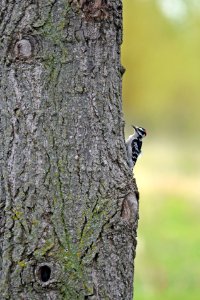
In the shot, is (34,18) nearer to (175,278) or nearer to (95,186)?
(95,186)

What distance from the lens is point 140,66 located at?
46.5 meters

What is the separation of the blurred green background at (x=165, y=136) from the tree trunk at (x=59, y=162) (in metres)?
6.24

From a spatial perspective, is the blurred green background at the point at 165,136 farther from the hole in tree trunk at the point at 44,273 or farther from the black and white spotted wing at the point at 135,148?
the hole in tree trunk at the point at 44,273

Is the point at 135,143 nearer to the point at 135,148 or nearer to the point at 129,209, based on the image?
the point at 135,148

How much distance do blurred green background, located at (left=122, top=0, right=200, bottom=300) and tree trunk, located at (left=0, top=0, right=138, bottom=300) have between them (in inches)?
246

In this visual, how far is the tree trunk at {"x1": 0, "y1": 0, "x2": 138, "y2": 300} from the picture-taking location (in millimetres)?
4383

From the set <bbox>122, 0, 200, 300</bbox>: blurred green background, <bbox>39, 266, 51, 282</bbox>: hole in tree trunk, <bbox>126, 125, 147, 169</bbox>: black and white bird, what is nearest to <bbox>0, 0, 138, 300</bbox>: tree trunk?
<bbox>39, 266, 51, 282</bbox>: hole in tree trunk

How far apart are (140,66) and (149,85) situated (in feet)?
10.0

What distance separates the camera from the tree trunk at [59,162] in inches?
173

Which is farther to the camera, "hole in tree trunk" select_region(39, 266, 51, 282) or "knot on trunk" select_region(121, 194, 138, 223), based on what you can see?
"knot on trunk" select_region(121, 194, 138, 223)

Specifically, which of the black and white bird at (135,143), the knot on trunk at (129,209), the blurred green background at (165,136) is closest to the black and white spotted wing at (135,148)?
the black and white bird at (135,143)

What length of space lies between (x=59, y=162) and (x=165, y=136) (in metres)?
45.8

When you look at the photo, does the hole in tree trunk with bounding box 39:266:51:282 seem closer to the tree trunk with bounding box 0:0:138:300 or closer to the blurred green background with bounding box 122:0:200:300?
the tree trunk with bounding box 0:0:138:300

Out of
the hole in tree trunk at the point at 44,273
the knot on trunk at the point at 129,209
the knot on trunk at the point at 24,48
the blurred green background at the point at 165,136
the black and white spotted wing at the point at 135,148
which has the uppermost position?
the blurred green background at the point at 165,136
